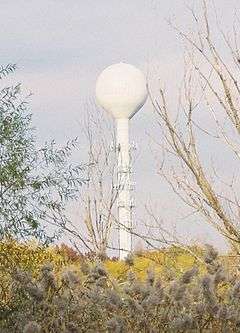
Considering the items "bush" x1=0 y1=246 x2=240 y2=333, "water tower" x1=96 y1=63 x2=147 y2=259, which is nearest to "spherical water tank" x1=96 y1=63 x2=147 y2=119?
"water tower" x1=96 y1=63 x2=147 y2=259

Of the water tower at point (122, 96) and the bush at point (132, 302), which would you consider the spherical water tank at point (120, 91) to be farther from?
the bush at point (132, 302)

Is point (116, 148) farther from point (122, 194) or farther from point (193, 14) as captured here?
point (193, 14)

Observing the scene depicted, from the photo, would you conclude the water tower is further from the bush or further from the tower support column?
the bush

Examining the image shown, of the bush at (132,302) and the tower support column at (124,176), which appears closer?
the bush at (132,302)

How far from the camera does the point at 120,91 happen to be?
29422 mm

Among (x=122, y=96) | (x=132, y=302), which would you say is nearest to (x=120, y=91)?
(x=122, y=96)

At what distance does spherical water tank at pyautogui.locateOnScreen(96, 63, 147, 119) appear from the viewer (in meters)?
29.4

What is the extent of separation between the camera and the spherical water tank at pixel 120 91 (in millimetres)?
29422

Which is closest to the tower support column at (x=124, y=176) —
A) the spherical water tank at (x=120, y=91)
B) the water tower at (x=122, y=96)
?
the water tower at (x=122, y=96)

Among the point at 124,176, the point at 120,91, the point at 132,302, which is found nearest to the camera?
the point at 132,302

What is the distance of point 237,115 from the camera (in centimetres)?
947

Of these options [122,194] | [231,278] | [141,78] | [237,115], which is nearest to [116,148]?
[122,194]

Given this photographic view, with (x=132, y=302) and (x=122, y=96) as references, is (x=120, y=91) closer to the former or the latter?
(x=122, y=96)

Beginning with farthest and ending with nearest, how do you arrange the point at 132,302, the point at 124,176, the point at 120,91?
1. the point at 120,91
2. the point at 124,176
3. the point at 132,302
